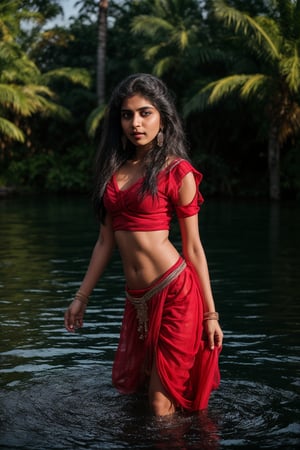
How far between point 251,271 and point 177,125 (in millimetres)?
6481

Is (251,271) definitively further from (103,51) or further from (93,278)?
(103,51)

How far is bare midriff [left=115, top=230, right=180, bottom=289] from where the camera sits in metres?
4.45

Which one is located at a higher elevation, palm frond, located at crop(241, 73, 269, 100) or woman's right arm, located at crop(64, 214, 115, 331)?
palm frond, located at crop(241, 73, 269, 100)

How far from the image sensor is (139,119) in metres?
4.45

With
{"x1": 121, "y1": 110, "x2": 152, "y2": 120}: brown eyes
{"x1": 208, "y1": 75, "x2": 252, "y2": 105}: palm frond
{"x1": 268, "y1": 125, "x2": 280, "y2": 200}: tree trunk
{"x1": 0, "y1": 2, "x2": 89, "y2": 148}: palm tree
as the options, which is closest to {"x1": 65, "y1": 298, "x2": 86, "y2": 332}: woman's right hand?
{"x1": 121, "y1": 110, "x2": 152, "y2": 120}: brown eyes

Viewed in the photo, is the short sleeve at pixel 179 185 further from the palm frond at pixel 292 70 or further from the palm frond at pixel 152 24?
the palm frond at pixel 152 24

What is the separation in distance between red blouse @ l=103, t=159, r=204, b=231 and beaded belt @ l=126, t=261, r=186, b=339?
0.24m

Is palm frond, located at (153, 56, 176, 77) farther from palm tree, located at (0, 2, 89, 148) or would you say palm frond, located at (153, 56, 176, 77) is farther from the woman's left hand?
the woman's left hand

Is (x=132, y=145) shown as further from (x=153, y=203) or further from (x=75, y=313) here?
(x=75, y=313)

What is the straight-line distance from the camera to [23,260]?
12086 millimetres

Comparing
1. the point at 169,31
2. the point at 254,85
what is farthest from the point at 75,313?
the point at 169,31

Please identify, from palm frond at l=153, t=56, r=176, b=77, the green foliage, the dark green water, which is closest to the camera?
the dark green water

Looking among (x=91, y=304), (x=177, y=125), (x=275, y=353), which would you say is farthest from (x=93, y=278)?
(x=91, y=304)

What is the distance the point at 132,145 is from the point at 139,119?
256 millimetres
